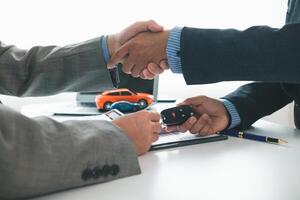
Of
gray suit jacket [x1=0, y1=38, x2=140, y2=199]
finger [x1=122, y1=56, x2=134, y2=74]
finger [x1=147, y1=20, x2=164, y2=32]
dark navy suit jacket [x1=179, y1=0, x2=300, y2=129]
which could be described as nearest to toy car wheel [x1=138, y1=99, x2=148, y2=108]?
finger [x1=122, y1=56, x2=134, y2=74]

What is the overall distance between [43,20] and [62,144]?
1.09m

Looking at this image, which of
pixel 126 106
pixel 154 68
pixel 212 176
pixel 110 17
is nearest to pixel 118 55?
pixel 154 68

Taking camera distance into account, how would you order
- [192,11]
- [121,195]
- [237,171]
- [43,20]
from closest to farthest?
[121,195] → [237,171] → [43,20] → [192,11]

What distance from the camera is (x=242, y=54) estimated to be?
634mm

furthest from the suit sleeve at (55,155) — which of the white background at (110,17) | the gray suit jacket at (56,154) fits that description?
the white background at (110,17)

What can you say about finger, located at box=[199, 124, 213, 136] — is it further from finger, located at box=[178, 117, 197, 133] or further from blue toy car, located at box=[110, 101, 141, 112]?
blue toy car, located at box=[110, 101, 141, 112]

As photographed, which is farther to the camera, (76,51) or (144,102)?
(144,102)

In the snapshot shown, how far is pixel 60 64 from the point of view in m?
0.83

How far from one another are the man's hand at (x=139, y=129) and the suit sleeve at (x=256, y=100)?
0.92ft

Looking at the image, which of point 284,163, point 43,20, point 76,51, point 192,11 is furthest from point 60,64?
point 192,11

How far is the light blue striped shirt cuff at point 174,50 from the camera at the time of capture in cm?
71

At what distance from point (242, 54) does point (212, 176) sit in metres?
0.25

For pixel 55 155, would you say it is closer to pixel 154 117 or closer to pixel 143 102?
pixel 154 117

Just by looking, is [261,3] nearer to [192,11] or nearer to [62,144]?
[192,11]
